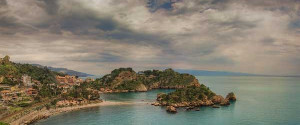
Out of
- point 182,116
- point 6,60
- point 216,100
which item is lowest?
point 182,116

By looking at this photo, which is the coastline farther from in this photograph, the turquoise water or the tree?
the tree

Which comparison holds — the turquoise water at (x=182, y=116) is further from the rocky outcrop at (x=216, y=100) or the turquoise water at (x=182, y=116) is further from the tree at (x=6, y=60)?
the tree at (x=6, y=60)

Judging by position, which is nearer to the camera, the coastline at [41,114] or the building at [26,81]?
the coastline at [41,114]

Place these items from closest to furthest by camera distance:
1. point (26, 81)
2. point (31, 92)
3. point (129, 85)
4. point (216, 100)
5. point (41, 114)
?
point (41, 114) < point (216, 100) < point (31, 92) < point (26, 81) < point (129, 85)

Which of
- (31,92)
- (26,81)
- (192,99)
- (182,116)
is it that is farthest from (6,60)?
(182,116)

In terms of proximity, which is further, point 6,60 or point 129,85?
point 129,85

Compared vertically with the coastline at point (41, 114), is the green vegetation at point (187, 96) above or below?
above

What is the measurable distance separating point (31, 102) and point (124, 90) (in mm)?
94470

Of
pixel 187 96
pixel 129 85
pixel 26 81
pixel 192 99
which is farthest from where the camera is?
pixel 129 85

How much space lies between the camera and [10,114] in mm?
75125

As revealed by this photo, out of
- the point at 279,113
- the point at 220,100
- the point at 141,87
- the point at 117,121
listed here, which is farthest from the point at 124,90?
the point at 279,113

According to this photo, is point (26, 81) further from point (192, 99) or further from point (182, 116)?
point (182, 116)

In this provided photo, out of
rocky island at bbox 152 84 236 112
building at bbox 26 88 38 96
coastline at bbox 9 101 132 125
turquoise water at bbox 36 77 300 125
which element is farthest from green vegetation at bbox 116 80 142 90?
turquoise water at bbox 36 77 300 125

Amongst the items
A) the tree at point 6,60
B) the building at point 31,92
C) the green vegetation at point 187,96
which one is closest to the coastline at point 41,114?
the building at point 31,92
